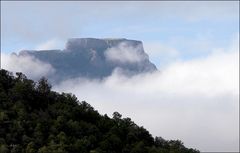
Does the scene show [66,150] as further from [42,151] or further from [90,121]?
[90,121]

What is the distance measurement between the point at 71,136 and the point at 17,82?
20597mm

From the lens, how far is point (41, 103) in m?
108

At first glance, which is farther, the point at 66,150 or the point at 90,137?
the point at 90,137

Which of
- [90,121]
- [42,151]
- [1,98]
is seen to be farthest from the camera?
[90,121]

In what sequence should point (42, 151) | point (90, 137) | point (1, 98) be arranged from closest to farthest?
1. point (42, 151)
2. point (90, 137)
3. point (1, 98)

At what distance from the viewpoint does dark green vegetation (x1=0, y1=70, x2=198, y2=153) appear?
88.3 meters

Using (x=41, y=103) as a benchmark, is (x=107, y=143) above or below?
below

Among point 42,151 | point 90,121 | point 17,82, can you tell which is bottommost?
point 42,151

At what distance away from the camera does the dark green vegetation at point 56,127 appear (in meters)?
88.3

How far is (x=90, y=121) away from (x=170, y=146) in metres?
16.4

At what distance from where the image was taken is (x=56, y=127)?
95.8m

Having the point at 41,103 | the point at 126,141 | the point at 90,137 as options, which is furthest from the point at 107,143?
the point at 41,103

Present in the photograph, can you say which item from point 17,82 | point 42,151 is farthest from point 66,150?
point 17,82

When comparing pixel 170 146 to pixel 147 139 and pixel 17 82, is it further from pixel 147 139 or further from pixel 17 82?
pixel 17 82
